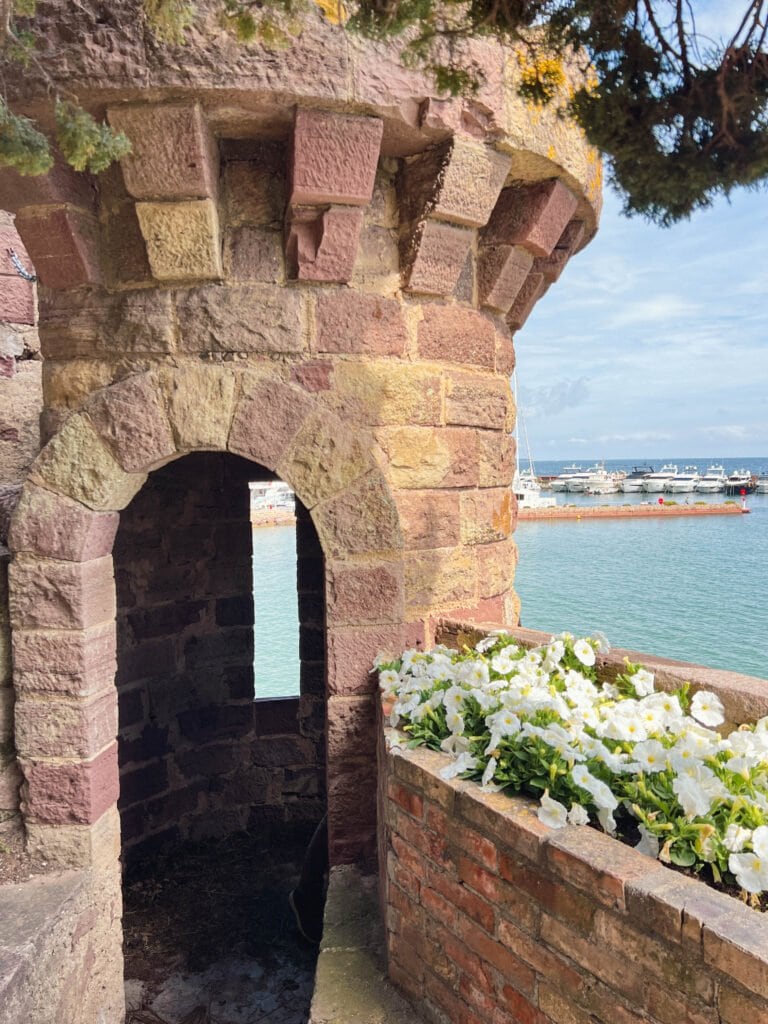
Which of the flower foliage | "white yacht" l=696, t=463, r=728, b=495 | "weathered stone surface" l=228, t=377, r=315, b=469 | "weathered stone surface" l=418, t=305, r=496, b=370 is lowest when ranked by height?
"white yacht" l=696, t=463, r=728, b=495

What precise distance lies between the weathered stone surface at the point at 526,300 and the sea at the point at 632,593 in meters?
7.26

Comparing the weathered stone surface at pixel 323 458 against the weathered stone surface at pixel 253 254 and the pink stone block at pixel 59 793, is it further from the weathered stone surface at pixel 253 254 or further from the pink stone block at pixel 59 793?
the pink stone block at pixel 59 793

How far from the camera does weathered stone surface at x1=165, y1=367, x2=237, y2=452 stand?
270 cm

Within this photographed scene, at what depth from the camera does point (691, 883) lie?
1396 millimetres

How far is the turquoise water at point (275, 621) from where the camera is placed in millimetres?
14156

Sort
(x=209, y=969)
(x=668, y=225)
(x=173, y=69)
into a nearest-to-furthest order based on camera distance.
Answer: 1. (x=668, y=225)
2. (x=173, y=69)
3. (x=209, y=969)

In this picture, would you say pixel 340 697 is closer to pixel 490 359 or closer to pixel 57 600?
pixel 57 600

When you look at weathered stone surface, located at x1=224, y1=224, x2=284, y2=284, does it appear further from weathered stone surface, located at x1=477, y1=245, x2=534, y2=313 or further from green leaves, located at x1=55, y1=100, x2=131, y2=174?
weathered stone surface, located at x1=477, y1=245, x2=534, y2=313

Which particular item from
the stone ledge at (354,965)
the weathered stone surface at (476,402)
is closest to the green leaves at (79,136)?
the weathered stone surface at (476,402)

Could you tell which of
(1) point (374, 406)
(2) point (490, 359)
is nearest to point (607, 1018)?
(1) point (374, 406)

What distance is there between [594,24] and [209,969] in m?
4.50

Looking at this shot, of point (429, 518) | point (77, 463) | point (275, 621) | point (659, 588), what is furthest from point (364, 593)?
point (659, 588)

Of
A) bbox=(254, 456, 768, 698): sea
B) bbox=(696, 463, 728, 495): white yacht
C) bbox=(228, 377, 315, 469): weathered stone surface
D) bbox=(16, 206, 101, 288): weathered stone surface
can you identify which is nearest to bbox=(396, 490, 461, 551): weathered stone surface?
bbox=(228, 377, 315, 469): weathered stone surface

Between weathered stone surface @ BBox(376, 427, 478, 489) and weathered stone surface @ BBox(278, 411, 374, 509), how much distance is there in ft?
0.43
